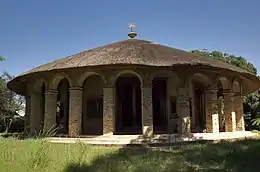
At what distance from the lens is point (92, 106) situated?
16.4 m

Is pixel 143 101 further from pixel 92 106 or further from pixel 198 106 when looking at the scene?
pixel 198 106

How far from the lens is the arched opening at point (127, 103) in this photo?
15.9 metres

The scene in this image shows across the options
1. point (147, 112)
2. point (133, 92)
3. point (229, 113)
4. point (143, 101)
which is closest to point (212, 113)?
point (229, 113)

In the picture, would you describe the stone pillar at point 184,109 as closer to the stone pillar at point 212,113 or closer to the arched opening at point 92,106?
the stone pillar at point 212,113

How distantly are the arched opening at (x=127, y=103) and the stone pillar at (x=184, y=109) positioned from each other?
8.39 ft

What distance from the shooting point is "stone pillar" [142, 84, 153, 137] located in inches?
528

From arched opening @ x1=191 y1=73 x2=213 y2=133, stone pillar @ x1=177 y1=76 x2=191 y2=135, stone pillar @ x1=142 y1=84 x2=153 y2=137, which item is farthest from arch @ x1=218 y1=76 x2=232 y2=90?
stone pillar @ x1=142 y1=84 x2=153 y2=137

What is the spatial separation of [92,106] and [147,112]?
4.02 metres

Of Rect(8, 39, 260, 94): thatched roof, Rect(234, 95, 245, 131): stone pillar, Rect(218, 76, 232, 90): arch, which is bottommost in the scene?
Rect(234, 95, 245, 131): stone pillar

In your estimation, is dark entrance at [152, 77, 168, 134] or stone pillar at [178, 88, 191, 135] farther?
dark entrance at [152, 77, 168, 134]

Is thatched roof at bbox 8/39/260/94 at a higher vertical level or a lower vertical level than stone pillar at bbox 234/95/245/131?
higher

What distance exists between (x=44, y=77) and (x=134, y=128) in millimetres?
5641

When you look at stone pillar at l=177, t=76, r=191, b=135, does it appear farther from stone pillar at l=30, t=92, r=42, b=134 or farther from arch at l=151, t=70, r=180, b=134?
stone pillar at l=30, t=92, r=42, b=134

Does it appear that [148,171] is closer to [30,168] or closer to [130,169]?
[130,169]
